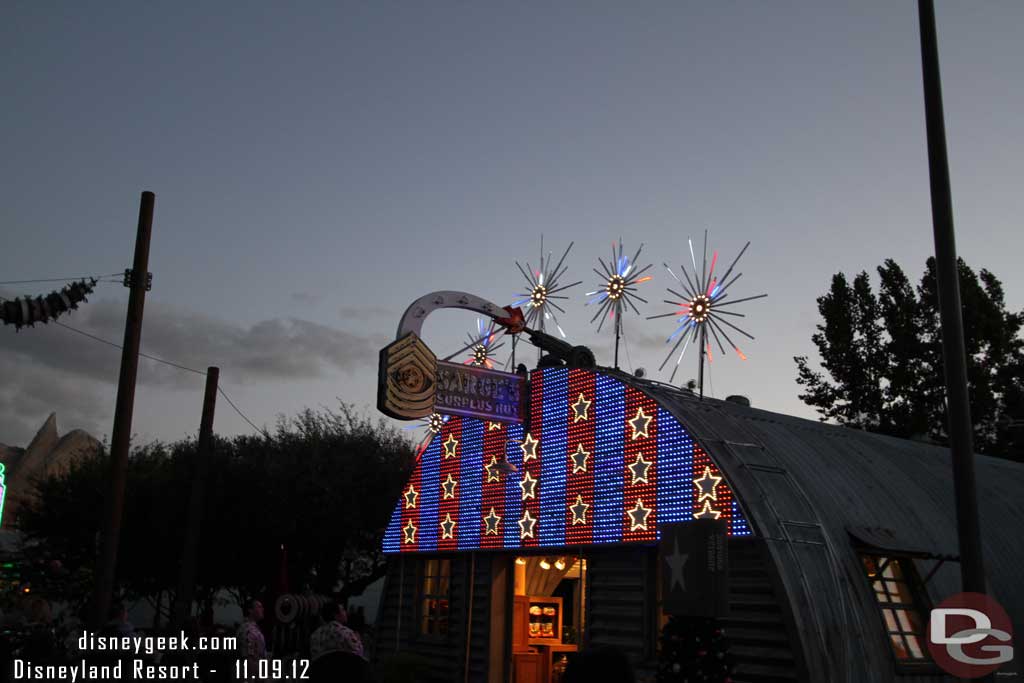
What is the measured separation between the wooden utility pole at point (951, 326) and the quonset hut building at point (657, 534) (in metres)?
3.25

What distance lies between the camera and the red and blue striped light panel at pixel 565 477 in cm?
1617

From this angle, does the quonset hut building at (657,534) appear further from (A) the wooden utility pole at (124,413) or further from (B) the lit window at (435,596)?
(A) the wooden utility pole at (124,413)

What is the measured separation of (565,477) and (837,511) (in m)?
5.10

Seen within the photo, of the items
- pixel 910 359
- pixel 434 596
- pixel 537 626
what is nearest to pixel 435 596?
pixel 434 596

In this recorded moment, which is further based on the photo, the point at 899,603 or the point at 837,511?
the point at 837,511

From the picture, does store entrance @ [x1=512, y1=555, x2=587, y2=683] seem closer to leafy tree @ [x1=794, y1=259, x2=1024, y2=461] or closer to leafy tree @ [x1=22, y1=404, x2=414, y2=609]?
leafy tree @ [x1=22, y1=404, x2=414, y2=609]

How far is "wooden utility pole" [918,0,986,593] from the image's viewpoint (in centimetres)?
941

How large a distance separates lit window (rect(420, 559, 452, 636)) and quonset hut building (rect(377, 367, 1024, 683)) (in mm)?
45

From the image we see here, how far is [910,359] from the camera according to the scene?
50.2 metres

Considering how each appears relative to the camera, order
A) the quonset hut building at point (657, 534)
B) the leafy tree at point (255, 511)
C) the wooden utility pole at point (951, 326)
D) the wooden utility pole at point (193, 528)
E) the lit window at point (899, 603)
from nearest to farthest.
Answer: the wooden utility pole at point (951, 326)
the quonset hut building at point (657, 534)
the lit window at point (899, 603)
the wooden utility pole at point (193, 528)
the leafy tree at point (255, 511)

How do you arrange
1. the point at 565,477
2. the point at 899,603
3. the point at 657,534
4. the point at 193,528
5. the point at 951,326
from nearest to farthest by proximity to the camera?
1. the point at 951,326
2. the point at 899,603
3. the point at 657,534
4. the point at 565,477
5. the point at 193,528

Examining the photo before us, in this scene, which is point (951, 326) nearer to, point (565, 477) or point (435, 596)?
point (565, 477)

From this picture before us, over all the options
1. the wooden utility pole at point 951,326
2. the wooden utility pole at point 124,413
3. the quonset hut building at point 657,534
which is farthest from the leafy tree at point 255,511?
the wooden utility pole at point 951,326

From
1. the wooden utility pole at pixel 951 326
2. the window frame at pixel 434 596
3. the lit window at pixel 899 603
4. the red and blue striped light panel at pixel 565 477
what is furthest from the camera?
the window frame at pixel 434 596
